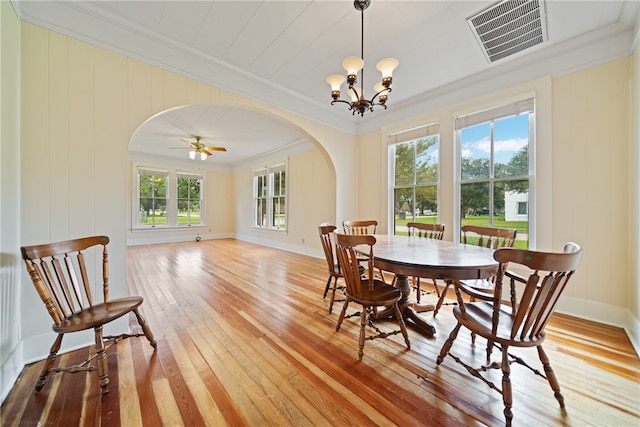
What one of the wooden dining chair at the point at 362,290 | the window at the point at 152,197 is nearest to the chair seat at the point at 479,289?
the wooden dining chair at the point at 362,290

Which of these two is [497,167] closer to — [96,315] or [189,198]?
[96,315]

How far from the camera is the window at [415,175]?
12.1ft

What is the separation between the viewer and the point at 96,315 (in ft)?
5.20

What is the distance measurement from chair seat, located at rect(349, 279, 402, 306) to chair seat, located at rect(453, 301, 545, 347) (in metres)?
0.44

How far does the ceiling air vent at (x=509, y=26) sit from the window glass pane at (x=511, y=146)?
0.79 metres

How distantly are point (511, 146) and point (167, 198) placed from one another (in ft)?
29.0

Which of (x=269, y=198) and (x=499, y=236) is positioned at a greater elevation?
(x=269, y=198)

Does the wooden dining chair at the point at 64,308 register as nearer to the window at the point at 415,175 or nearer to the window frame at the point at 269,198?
the window at the point at 415,175

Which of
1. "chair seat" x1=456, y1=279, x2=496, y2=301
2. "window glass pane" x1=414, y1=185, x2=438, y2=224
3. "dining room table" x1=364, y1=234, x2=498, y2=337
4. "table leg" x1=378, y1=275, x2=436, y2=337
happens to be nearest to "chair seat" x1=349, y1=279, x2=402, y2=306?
"dining room table" x1=364, y1=234, x2=498, y2=337

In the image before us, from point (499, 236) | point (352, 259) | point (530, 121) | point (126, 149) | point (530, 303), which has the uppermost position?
point (530, 121)

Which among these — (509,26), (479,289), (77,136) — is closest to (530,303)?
(479,289)

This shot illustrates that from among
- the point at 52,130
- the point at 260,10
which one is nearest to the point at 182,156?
the point at 52,130

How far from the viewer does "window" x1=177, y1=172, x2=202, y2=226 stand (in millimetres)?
7930

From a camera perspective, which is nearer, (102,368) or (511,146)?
(102,368)
